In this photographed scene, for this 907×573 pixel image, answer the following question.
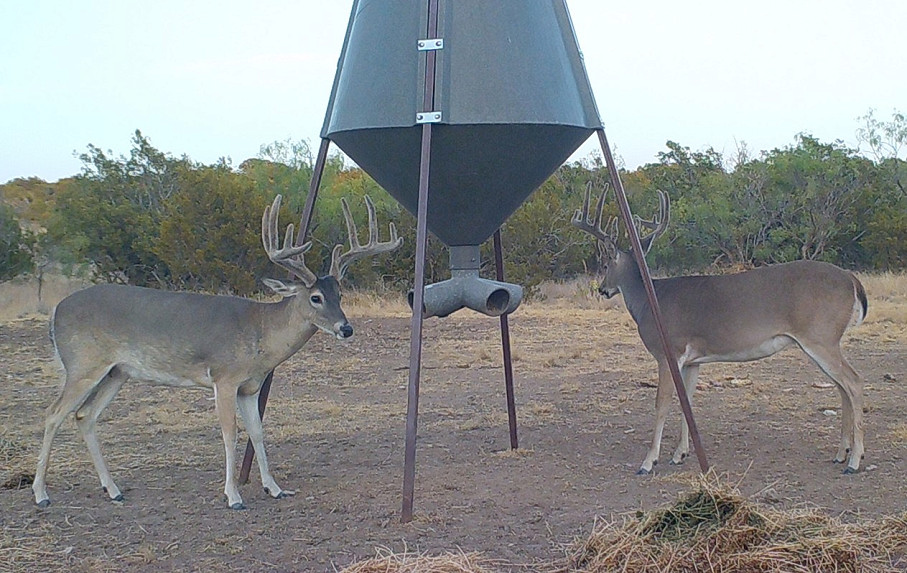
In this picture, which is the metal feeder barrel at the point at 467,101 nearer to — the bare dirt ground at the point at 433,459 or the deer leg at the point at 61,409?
the bare dirt ground at the point at 433,459

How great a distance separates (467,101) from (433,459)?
309 cm

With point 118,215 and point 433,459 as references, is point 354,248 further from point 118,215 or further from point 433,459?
point 118,215

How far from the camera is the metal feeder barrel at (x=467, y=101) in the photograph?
6539mm

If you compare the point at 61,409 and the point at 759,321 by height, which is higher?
the point at 759,321

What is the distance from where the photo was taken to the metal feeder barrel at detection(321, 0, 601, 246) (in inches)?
257

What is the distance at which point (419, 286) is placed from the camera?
20.2 feet

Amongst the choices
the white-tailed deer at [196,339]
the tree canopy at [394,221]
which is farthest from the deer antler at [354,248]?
the tree canopy at [394,221]

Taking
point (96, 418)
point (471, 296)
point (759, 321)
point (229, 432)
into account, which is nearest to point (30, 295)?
point (96, 418)

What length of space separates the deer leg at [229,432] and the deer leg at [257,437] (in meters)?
0.23

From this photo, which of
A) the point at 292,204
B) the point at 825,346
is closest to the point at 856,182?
the point at 292,204

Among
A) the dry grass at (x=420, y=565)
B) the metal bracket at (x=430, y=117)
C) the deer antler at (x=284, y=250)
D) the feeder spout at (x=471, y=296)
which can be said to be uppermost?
the metal bracket at (x=430, y=117)

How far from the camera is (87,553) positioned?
578 cm

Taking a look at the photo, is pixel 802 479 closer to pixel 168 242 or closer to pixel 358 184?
pixel 168 242

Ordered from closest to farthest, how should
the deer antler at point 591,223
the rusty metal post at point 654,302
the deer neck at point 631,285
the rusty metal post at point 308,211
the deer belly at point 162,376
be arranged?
the rusty metal post at point 654,302
the deer belly at point 162,376
the rusty metal post at point 308,211
the deer antler at point 591,223
the deer neck at point 631,285
